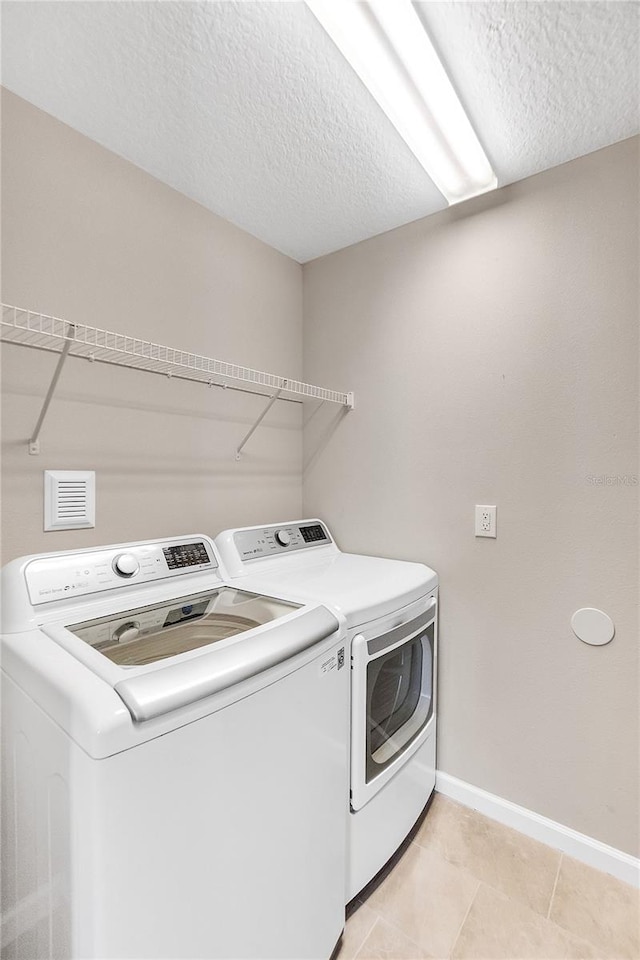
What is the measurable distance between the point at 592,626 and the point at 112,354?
1.88 metres

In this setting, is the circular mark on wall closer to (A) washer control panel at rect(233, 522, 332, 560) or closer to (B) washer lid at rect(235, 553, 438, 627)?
(B) washer lid at rect(235, 553, 438, 627)

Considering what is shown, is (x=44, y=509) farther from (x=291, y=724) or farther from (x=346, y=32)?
(x=346, y=32)

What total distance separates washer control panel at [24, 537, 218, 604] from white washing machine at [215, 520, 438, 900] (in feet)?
0.55

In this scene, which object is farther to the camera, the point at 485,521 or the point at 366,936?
the point at 485,521

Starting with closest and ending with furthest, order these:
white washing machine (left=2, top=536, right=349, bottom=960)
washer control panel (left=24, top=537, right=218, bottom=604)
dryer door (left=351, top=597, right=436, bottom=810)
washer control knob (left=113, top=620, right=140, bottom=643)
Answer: white washing machine (left=2, top=536, right=349, bottom=960)
washer control knob (left=113, top=620, right=140, bottom=643)
washer control panel (left=24, top=537, right=218, bottom=604)
dryer door (left=351, top=597, right=436, bottom=810)

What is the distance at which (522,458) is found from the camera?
1636 millimetres

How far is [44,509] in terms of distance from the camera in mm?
1362

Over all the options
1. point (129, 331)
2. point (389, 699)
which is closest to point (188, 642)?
point (389, 699)

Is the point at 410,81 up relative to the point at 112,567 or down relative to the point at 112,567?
up

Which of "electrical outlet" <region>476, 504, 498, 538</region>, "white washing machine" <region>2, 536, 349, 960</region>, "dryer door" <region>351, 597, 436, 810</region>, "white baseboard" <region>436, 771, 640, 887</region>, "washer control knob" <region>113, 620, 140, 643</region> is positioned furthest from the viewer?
"electrical outlet" <region>476, 504, 498, 538</region>

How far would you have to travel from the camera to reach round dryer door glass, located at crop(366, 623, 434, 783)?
1.38 meters

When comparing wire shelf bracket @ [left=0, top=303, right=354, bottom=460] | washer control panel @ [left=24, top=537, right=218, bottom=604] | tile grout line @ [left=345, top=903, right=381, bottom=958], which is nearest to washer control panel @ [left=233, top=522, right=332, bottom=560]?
washer control panel @ [left=24, top=537, right=218, bottom=604]

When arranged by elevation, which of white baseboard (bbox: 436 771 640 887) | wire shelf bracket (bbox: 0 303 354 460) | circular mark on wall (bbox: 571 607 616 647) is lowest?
white baseboard (bbox: 436 771 640 887)

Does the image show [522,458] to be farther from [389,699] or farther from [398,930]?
[398,930]
